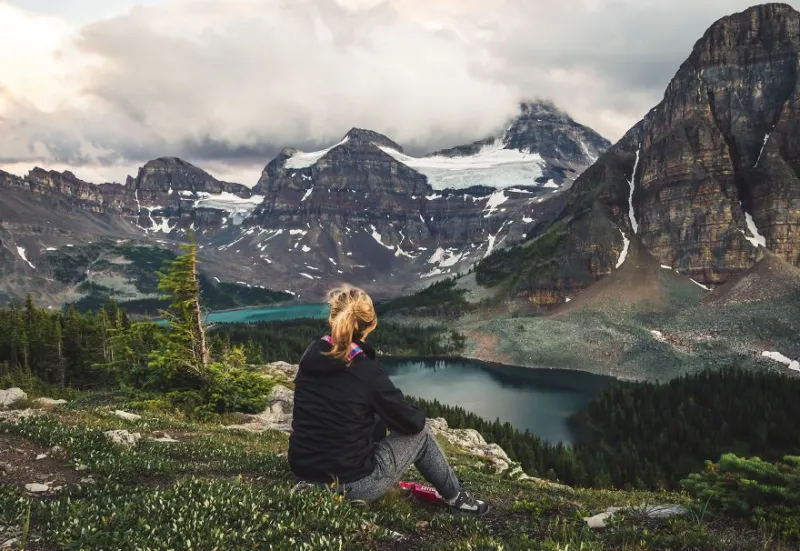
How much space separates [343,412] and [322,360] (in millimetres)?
896

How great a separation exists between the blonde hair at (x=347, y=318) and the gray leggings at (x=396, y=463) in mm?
1817

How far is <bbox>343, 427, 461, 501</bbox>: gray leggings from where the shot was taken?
8.02 metres

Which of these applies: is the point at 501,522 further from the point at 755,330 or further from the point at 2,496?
the point at 755,330

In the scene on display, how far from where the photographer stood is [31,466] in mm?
9586

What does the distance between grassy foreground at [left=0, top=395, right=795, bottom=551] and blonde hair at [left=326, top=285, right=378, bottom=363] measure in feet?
7.78

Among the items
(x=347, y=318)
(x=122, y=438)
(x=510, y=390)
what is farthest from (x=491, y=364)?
(x=347, y=318)

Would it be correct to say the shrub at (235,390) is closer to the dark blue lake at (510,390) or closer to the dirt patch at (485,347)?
the dark blue lake at (510,390)

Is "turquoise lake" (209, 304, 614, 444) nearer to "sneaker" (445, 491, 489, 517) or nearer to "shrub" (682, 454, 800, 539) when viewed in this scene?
"shrub" (682, 454, 800, 539)

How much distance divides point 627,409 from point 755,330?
77.3 metres

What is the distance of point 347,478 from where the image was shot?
7.95m

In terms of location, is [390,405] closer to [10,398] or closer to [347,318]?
[347,318]

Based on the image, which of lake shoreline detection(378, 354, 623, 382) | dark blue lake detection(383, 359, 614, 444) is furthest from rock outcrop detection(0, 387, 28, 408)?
lake shoreline detection(378, 354, 623, 382)

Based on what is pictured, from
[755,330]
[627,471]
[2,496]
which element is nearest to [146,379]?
[2,496]

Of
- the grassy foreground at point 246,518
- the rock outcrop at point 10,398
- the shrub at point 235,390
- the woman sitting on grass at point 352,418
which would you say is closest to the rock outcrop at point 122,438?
the grassy foreground at point 246,518
